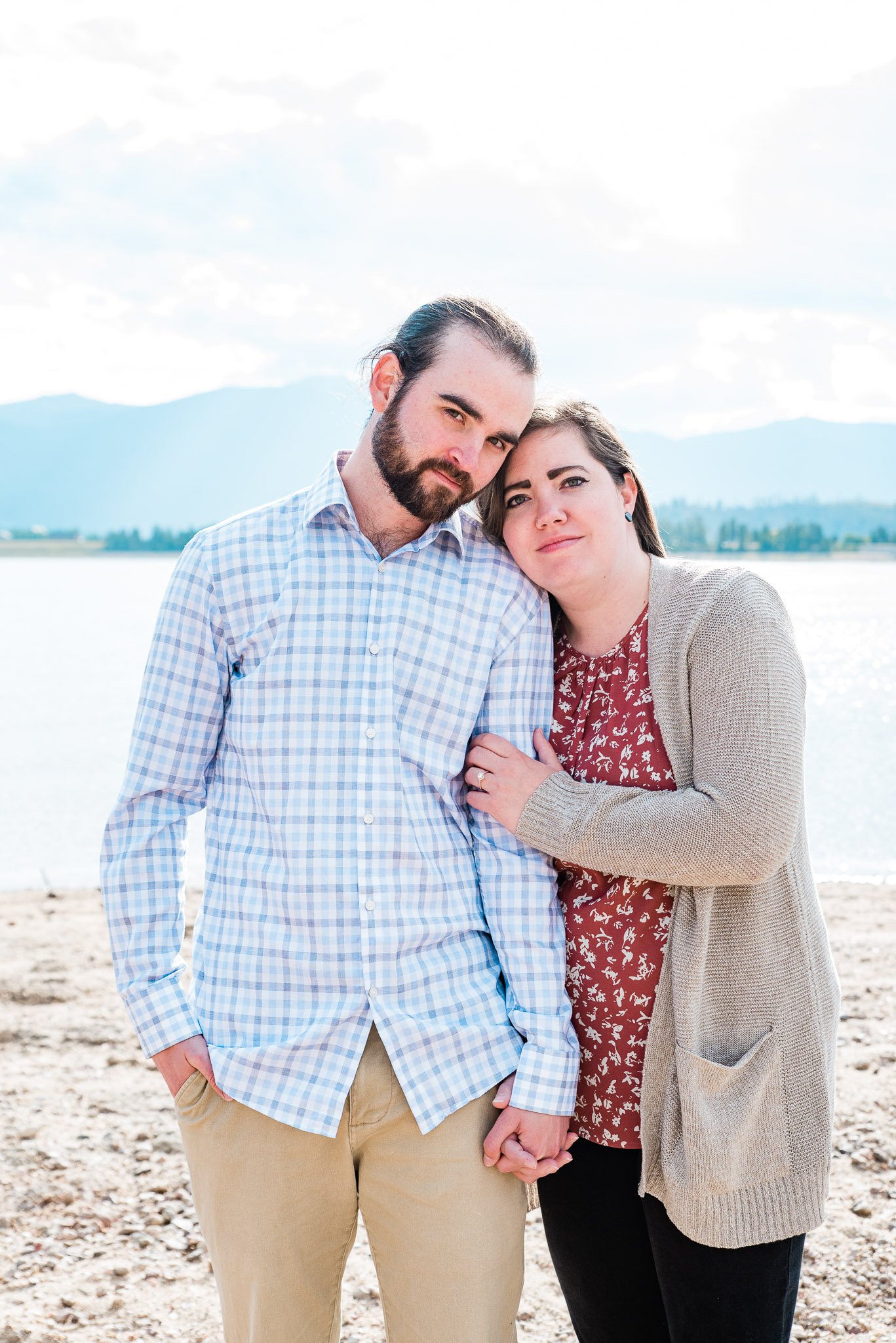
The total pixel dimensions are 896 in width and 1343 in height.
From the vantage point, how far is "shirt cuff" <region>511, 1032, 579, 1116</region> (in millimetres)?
1965

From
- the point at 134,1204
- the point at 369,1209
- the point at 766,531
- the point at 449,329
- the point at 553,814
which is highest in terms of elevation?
the point at 449,329

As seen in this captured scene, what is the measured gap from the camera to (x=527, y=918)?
204 cm

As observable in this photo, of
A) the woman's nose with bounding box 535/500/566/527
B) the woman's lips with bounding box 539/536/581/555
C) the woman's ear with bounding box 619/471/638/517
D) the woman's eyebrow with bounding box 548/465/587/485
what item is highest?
the woman's eyebrow with bounding box 548/465/587/485

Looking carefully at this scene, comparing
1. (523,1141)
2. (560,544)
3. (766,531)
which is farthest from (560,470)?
(766,531)

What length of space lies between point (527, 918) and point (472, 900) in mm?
109

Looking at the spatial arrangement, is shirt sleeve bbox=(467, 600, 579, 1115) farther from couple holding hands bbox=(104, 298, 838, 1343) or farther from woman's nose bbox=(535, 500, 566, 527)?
woman's nose bbox=(535, 500, 566, 527)

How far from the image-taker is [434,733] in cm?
210

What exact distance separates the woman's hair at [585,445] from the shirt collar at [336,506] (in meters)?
0.10

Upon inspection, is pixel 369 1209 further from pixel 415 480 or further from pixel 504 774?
pixel 415 480

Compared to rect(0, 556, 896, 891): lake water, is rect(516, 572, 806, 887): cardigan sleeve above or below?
above

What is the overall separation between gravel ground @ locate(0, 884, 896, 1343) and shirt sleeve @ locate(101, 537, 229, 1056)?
137 centimetres

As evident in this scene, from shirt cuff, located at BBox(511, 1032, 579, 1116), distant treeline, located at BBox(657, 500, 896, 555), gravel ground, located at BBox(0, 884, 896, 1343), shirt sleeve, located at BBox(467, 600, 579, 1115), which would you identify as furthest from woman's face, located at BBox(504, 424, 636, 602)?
distant treeline, located at BBox(657, 500, 896, 555)

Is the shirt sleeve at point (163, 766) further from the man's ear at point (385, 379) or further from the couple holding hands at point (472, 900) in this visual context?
the man's ear at point (385, 379)

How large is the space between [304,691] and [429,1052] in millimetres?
666
